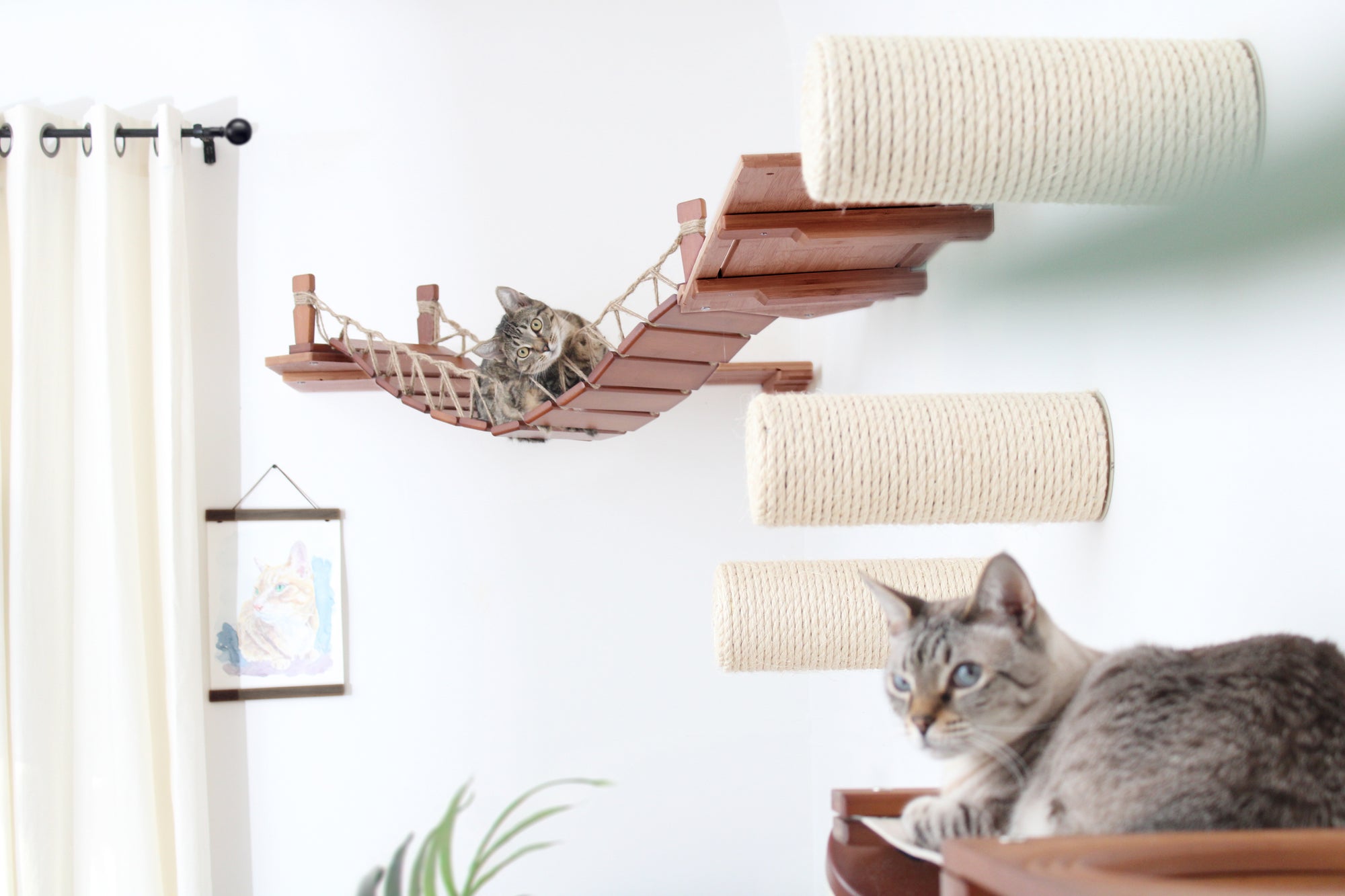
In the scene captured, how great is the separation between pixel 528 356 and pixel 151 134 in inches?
39.6

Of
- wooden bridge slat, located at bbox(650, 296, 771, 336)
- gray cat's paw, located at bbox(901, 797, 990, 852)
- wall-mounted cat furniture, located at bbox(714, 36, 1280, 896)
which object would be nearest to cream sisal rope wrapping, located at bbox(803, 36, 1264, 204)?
wall-mounted cat furniture, located at bbox(714, 36, 1280, 896)

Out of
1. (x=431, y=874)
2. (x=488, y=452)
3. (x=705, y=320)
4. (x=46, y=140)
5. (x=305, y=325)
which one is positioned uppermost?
(x=46, y=140)

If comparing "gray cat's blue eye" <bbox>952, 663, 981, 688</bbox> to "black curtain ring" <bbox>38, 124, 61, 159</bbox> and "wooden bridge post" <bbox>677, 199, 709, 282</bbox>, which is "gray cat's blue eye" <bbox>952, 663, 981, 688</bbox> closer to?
"wooden bridge post" <bbox>677, 199, 709, 282</bbox>

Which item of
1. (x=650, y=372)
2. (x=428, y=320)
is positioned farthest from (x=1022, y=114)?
(x=428, y=320)

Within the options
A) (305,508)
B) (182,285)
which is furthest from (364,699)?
(182,285)

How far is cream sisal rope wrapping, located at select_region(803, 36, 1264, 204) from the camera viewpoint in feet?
2.05

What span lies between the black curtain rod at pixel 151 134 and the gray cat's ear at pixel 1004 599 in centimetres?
204

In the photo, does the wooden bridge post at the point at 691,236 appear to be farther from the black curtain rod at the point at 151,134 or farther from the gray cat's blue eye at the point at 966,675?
the black curtain rod at the point at 151,134

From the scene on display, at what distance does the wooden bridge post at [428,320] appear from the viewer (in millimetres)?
1812

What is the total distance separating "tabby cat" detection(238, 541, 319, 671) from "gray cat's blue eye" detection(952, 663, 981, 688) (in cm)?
181

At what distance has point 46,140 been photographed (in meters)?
1.96

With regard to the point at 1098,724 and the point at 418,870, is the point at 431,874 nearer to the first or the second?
the point at 418,870

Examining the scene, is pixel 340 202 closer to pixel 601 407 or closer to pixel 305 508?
pixel 305 508

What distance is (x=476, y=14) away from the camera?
217cm
